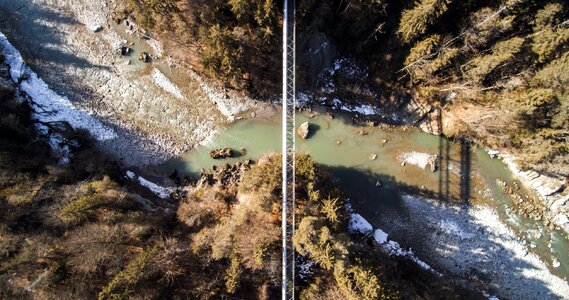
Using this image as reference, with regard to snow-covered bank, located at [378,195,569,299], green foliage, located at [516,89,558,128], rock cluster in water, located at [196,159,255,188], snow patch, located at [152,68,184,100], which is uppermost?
snow patch, located at [152,68,184,100]

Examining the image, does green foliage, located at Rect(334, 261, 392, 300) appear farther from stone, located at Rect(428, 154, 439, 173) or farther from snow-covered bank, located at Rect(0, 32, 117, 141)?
snow-covered bank, located at Rect(0, 32, 117, 141)

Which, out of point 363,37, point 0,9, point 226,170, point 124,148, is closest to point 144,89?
point 124,148

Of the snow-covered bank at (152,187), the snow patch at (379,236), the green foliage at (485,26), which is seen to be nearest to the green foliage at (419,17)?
the green foliage at (485,26)

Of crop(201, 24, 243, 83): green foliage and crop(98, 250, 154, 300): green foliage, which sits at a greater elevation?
crop(201, 24, 243, 83): green foliage

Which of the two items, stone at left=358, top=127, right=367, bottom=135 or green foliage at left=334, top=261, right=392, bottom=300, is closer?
green foliage at left=334, top=261, right=392, bottom=300

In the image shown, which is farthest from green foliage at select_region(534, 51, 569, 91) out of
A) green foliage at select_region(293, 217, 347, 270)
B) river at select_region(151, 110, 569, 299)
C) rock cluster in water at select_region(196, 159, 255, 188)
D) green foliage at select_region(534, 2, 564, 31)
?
rock cluster in water at select_region(196, 159, 255, 188)
